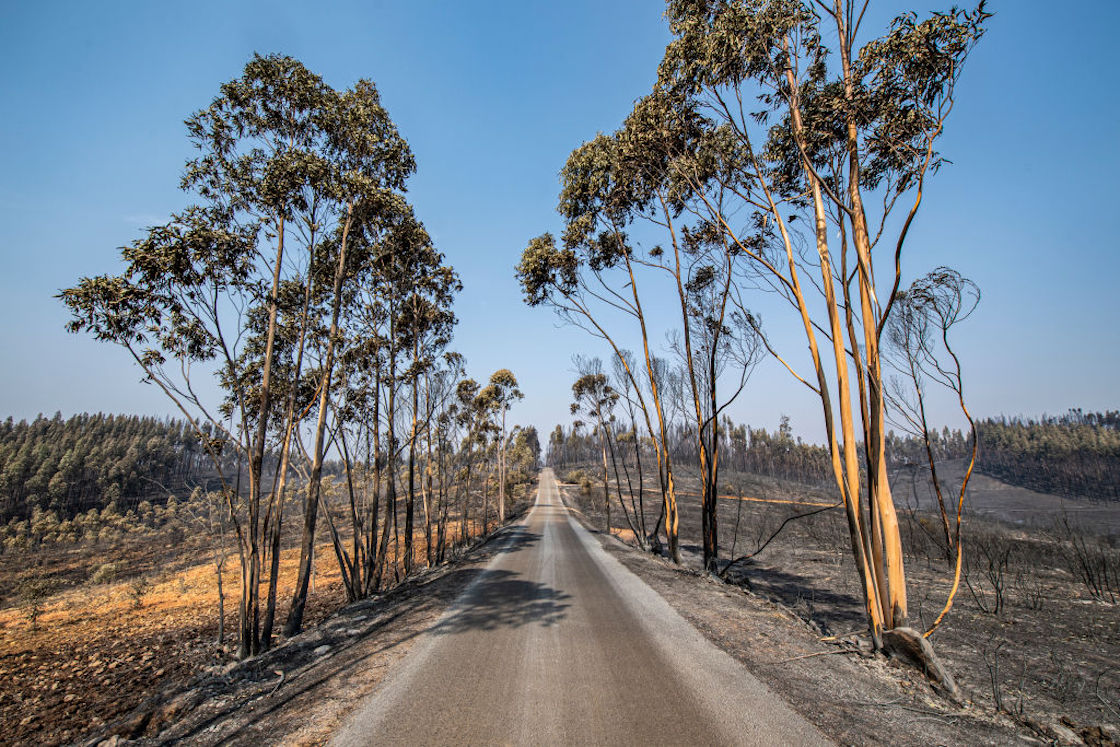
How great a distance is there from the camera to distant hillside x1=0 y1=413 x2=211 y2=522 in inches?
2525

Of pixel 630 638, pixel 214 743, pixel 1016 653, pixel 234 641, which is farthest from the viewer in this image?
pixel 234 641

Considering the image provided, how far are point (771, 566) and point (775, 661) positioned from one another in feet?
46.1

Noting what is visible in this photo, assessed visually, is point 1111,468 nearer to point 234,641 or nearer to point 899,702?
point 899,702

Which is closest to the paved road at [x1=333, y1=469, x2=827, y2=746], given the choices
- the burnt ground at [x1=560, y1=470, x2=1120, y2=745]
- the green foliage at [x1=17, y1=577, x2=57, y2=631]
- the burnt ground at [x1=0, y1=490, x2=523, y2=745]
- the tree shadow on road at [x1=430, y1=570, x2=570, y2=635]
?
the tree shadow on road at [x1=430, y1=570, x2=570, y2=635]

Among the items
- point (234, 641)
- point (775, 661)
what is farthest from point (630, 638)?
point (234, 641)

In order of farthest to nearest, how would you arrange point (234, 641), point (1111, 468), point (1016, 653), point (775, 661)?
point (1111, 468) < point (234, 641) < point (1016, 653) < point (775, 661)

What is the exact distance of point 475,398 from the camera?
1036 inches

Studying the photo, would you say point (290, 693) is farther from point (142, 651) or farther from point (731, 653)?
point (142, 651)

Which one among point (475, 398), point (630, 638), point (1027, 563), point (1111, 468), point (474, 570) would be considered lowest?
point (1111, 468)

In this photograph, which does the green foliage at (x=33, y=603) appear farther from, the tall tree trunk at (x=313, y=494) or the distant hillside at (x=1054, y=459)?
the distant hillside at (x=1054, y=459)

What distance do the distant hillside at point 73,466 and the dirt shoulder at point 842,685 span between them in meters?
69.6

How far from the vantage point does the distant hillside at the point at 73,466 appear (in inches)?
2525

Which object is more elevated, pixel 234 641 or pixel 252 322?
pixel 252 322

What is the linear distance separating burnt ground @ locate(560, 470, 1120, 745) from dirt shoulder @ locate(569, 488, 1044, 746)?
14 mm
